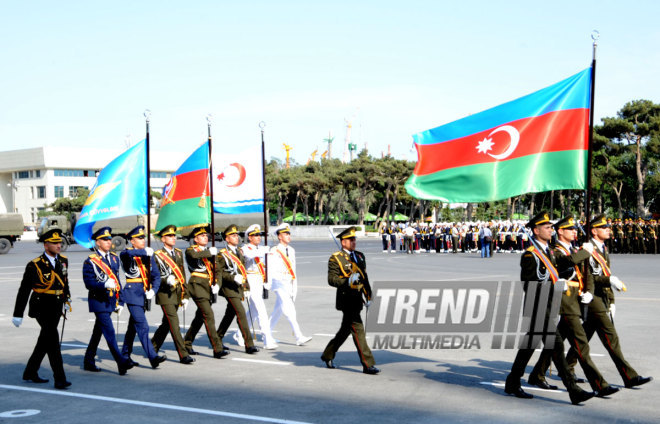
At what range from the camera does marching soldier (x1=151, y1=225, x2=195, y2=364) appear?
916 centimetres

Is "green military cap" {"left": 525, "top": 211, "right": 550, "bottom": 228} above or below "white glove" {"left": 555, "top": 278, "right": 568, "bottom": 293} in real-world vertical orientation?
above

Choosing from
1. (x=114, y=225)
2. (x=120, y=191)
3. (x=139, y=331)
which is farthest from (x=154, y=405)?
(x=114, y=225)

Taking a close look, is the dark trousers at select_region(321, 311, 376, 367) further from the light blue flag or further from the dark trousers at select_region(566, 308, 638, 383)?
the light blue flag

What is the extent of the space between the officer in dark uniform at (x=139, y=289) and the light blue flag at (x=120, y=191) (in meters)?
2.62

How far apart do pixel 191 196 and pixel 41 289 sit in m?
4.59

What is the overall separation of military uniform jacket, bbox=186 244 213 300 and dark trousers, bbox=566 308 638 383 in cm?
474

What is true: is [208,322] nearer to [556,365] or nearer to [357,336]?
[357,336]

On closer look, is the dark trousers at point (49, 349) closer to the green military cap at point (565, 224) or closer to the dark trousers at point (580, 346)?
the dark trousers at point (580, 346)

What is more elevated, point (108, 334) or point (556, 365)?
point (108, 334)

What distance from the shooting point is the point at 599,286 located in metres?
7.80

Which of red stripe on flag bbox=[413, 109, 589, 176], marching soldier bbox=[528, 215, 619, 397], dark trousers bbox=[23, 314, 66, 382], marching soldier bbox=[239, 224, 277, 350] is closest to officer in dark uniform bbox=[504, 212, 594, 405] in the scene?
marching soldier bbox=[528, 215, 619, 397]

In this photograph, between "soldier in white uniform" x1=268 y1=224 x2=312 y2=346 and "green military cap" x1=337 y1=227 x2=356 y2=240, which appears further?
"soldier in white uniform" x1=268 y1=224 x2=312 y2=346

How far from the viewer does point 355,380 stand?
8.09 meters

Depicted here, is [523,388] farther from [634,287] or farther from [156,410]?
[634,287]
